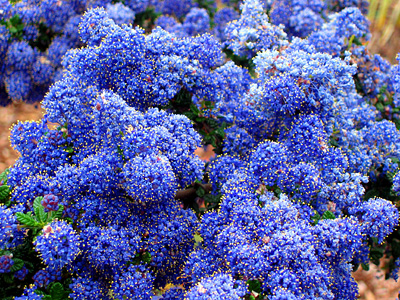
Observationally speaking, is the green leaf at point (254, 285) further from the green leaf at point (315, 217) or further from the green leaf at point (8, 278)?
the green leaf at point (8, 278)

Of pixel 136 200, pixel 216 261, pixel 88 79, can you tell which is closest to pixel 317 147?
pixel 216 261

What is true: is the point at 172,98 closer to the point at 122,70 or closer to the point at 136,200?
the point at 122,70

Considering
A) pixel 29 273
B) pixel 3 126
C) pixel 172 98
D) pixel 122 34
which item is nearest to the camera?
pixel 29 273

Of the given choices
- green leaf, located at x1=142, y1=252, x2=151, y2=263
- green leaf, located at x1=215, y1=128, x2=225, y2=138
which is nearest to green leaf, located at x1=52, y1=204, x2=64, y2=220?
green leaf, located at x1=142, y1=252, x2=151, y2=263

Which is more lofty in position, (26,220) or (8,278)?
(26,220)

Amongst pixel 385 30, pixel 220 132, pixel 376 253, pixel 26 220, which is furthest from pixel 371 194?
pixel 385 30

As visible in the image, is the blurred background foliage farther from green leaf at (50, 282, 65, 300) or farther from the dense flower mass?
green leaf at (50, 282, 65, 300)

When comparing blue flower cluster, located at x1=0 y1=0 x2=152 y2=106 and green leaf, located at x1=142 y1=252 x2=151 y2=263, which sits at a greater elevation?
blue flower cluster, located at x1=0 y1=0 x2=152 y2=106

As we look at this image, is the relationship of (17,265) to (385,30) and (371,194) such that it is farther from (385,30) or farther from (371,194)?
(385,30)
